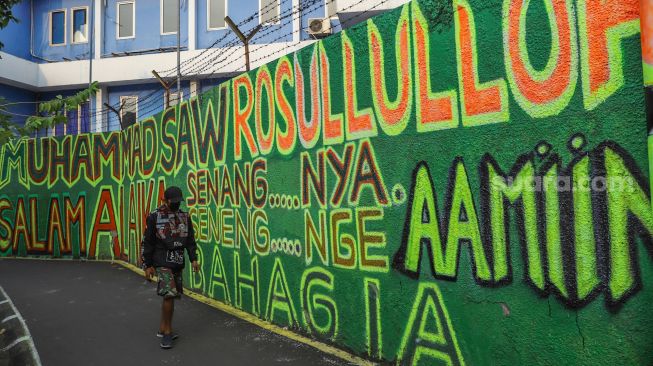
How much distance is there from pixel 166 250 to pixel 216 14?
14016mm

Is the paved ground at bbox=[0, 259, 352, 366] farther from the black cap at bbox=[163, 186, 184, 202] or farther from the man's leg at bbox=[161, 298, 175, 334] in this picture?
the black cap at bbox=[163, 186, 184, 202]

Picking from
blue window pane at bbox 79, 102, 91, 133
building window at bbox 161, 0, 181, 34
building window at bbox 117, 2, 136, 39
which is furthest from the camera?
blue window pane at bbox 79, 102, 91, 133

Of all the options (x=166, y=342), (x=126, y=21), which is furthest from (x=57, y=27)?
(x=166, y=342)

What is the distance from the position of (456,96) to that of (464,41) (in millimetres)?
366

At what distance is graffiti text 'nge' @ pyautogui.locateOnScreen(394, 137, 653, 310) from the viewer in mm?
2365

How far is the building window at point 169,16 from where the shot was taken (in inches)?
683

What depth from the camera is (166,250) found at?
4.73m

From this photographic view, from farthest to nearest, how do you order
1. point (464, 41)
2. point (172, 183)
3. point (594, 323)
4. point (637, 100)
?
1. point (172, 183)
2. point (464, 41)
3. point (594, 323)
4. point (637, 100)

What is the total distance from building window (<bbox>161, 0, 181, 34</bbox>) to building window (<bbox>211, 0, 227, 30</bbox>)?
1.47 meters

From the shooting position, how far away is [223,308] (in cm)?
589

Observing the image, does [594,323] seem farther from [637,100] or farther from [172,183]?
[172,183]

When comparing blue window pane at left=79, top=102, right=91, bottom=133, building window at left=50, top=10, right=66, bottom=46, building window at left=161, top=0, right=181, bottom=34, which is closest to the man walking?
building window at left=161, top=0, right=181, bottom=34

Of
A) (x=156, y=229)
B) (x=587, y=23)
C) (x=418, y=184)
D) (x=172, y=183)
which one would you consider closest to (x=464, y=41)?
(x=587, y=23)

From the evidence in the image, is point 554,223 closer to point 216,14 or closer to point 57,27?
point 216,14
